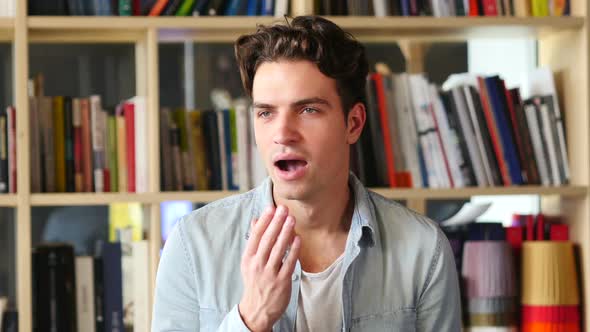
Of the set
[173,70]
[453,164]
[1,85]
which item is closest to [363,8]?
[453,164]

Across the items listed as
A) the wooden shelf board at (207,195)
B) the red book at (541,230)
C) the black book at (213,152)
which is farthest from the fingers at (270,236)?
the red book at (541,230)

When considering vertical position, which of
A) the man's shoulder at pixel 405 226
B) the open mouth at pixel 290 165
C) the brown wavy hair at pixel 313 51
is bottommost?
the man's shoulder at pixel 405 226

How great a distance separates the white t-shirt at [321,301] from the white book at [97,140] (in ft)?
2.97

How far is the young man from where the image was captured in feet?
5.35

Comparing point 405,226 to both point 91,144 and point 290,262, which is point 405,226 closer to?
point 290,262

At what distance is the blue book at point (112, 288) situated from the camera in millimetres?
2418

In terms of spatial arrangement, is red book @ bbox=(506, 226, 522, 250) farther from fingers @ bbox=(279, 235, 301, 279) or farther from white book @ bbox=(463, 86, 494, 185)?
fingers @ bbox=(279, 235, 301, 279)

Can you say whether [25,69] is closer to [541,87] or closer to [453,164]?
[453,164]

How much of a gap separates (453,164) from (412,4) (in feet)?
1.44

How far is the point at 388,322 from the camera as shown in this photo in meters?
1.68

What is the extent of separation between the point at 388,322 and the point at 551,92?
1.11 m

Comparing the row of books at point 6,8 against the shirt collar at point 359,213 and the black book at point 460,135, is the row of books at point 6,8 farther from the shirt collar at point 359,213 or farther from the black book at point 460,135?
the black book at point 460,135

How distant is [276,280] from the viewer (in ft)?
4.91

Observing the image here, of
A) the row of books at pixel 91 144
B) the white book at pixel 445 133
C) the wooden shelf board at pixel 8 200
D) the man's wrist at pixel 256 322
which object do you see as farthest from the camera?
the white book at pixel 445 133
